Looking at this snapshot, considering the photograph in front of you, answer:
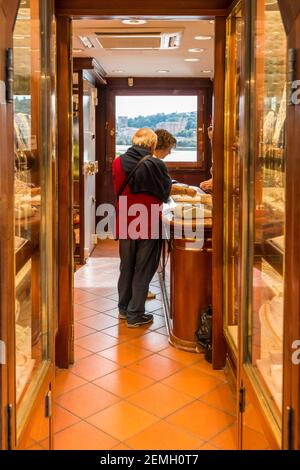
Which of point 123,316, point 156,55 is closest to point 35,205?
point 123,316

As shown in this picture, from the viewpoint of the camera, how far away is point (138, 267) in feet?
15.4

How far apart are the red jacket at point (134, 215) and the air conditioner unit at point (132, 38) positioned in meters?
1.44

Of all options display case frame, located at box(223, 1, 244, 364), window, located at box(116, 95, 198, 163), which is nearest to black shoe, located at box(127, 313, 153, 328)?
display case frame, located at box(223, 1, 244, 364)

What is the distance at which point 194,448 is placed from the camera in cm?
282

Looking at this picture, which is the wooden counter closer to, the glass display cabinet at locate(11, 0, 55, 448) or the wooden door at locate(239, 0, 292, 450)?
the wooden door at locate(239, 0, 292, 450)

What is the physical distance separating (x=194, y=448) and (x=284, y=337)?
4.29 ft

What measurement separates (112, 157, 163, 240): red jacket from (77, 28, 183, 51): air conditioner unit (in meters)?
1.44

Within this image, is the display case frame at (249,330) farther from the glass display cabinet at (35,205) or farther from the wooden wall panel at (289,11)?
the glass display cabinet at (35,205)

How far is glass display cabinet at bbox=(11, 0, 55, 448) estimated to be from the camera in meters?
2.24

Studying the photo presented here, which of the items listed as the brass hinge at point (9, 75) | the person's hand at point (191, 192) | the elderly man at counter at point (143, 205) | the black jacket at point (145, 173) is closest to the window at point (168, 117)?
the person's hand at point (191, 192)

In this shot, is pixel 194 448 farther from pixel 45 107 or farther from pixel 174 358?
pixel 45 107

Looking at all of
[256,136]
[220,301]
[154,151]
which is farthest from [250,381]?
[154,151]

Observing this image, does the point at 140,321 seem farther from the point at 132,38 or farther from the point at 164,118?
the point at 164,118

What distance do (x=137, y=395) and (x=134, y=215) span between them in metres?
1.52
